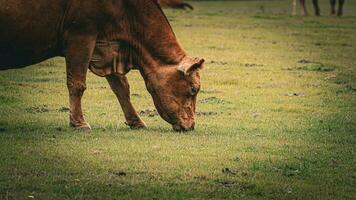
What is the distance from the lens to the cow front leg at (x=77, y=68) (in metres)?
14.8

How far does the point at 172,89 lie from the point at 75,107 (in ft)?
4.64

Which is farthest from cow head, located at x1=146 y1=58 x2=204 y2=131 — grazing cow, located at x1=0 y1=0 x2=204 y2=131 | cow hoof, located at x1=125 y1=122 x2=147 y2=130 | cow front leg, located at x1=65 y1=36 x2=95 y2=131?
cow front leg, located at x1=65 y1=36 x2=95 y2=131

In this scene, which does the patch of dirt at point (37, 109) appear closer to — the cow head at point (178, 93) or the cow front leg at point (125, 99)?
the cow front leg at point (125, 99)

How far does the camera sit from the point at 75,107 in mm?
15008

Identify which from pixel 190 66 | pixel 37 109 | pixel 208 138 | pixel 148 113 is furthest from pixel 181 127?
pixel 37 109

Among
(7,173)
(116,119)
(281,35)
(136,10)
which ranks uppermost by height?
(136,10)

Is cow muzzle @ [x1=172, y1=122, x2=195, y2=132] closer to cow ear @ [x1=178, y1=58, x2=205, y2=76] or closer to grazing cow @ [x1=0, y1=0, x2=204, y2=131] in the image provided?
grazing cow @ [x1=0, y1=0, x2=204, y2=131]

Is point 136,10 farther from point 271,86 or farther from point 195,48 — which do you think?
point 195,48

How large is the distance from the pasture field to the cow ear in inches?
36.4

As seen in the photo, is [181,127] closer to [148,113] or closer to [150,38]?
[150,38]

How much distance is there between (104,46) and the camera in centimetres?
1506

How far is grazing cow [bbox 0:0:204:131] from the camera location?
14719 millimetres

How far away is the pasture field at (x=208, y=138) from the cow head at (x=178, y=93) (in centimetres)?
29

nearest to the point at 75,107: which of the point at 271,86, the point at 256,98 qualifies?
the point at 256,98
